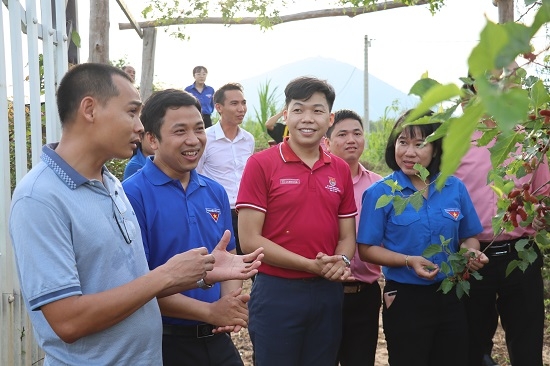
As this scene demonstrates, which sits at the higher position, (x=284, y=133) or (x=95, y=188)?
(x=284, y=133)

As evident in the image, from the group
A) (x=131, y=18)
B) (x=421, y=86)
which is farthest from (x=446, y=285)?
(x=131, y=18)

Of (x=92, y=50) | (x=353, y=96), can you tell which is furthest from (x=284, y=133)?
(x=353, y=96)

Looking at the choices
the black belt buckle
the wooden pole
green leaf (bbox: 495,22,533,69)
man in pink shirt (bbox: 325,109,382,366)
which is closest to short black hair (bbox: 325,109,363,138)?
man in pink shirt (bbox: 325,109,382,366)

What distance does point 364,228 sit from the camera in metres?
3.64

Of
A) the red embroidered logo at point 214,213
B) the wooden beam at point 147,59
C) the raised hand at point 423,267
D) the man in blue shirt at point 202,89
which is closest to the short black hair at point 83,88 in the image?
the red embroidered logo at point 214,213

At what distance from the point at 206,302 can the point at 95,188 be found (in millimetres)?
803

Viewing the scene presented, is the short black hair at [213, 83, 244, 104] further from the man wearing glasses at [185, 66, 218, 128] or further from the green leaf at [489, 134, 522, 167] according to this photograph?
the man wearing glasses at [185, 66, 218, 128]

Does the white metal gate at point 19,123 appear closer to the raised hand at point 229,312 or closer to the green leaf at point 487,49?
the raised hand at point 229,312

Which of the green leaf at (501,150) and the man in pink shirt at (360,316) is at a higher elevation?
the green leaf at (501,150)

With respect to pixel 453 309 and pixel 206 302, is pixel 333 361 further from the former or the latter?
pixel 206 302

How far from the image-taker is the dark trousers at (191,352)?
9.05 feet

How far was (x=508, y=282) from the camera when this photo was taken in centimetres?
394

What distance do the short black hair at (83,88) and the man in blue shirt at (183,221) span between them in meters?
0.64

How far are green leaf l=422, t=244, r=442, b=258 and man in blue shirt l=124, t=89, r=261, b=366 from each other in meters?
0.96
